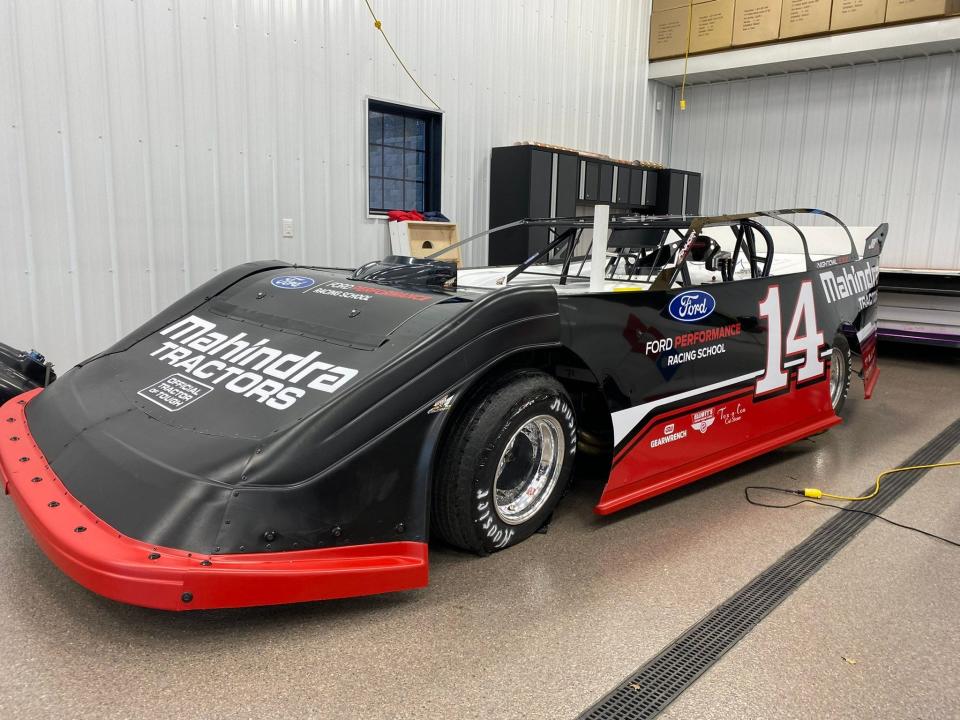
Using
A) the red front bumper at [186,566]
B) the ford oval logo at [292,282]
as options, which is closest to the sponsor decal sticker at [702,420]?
the red front bumper at [186,566]

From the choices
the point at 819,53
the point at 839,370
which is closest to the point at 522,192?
the point at 839,370

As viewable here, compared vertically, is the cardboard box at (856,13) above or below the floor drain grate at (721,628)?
above

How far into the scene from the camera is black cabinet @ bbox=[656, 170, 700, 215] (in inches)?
360

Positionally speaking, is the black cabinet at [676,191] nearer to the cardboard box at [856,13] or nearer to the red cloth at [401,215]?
the cardboard box at [856,13]

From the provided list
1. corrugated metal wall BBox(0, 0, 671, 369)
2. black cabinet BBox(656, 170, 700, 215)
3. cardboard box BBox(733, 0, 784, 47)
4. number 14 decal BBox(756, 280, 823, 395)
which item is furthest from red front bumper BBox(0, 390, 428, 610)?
cardboard box BBox(733, 0, 784, 47)

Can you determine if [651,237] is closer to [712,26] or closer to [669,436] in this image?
[669,436]

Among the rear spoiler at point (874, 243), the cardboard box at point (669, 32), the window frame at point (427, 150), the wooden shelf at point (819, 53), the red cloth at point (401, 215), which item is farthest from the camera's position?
the cardboard box at point (669, 32)

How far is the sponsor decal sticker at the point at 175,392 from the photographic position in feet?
7.63

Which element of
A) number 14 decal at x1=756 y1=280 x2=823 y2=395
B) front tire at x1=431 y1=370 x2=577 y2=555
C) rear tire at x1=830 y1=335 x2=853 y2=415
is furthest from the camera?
rear tire at x1=830 y1=335 x2=853 y2=415

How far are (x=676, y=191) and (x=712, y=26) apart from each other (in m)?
2.00

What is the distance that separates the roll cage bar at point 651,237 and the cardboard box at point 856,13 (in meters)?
4.77

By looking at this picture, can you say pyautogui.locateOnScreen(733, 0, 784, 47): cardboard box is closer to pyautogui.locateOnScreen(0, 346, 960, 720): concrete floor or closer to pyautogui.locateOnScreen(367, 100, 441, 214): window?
pyautogui.locateOnScreen(367, 100, 441, 214): window

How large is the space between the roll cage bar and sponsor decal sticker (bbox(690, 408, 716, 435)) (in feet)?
1.92

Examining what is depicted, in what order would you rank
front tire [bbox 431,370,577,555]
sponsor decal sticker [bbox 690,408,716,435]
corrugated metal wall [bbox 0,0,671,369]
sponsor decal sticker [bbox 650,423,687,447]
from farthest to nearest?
corrugated metal wall [bbox 0,0,671,369] → sponsor decal sticker [bbox 690,408,716,435] → sponsor decal sticker [bbox 650,423,687,447] → front tire [bbox 431,370,577,555]
